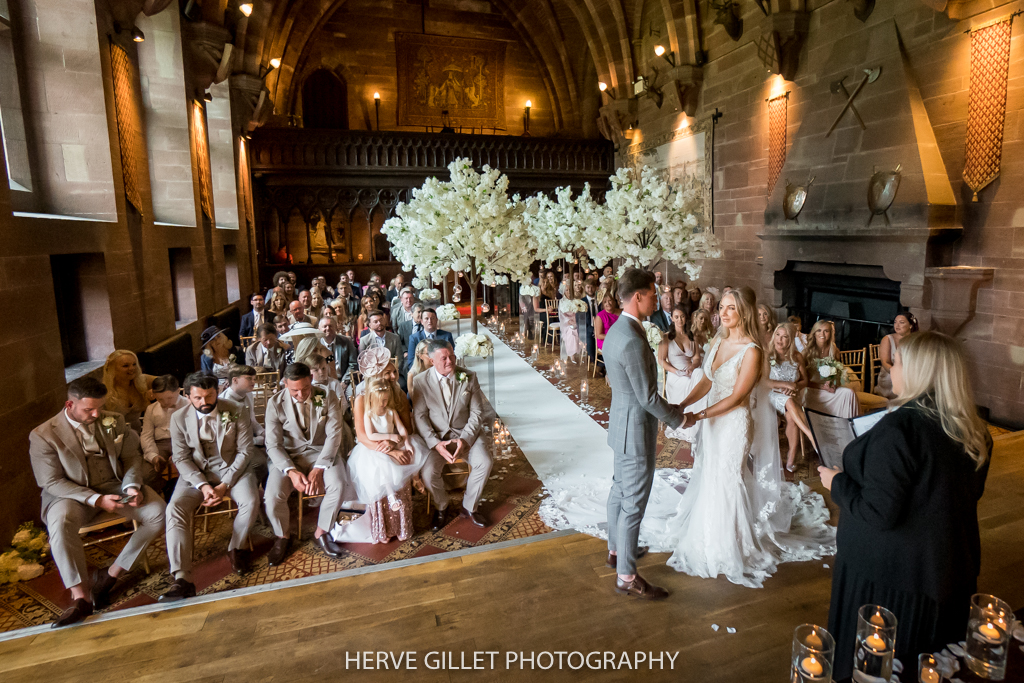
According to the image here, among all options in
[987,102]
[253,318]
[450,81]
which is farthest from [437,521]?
[450,81]

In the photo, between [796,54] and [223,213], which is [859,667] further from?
[223,213]

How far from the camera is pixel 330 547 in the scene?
3.73m

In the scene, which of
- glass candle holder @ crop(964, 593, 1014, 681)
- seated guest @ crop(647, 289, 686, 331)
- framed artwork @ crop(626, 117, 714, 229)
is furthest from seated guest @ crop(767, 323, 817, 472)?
framed artwork @ crop(626, 117, 714, 229)

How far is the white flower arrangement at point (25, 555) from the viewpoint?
3.46 m

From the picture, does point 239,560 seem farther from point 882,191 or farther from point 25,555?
point 882,191

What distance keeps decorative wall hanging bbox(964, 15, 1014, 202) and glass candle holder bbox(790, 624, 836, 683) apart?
6.52 metres

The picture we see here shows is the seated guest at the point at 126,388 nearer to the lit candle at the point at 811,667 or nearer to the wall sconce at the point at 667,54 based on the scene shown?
the lit candle at the point at 811,667

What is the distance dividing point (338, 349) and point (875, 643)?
5391mm

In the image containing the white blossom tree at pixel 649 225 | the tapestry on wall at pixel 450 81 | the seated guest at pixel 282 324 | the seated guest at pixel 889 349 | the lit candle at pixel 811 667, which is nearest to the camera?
the lit candle at pixel 811 667

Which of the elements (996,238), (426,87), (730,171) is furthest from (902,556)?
(426,87)

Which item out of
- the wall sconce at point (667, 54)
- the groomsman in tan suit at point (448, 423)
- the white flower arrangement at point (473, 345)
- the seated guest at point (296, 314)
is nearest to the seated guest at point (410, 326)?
the seated guest at point (296, 314)

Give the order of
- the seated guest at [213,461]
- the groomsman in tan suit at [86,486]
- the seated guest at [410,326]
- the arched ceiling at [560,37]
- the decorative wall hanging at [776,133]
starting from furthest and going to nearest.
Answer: the arched ceiling at [560,37] → the decorative wall hanging at [776,133] → the seated guest at [410,326] → the seated guest at [213,461] → the groomsman in tan suit at [86,486]

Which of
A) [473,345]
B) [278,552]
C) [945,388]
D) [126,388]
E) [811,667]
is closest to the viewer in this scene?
[811,667]

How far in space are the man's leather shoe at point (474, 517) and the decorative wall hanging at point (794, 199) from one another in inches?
258
